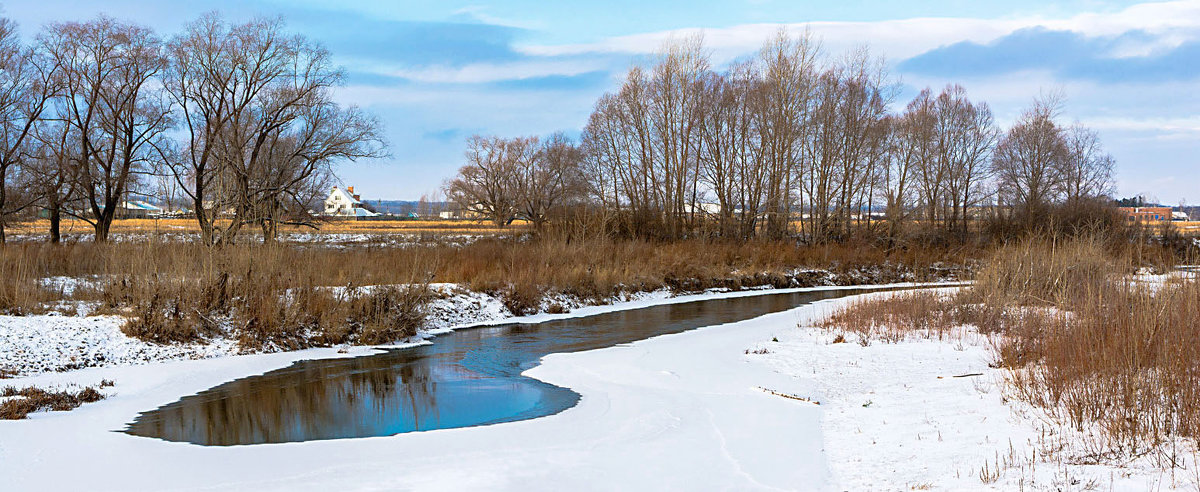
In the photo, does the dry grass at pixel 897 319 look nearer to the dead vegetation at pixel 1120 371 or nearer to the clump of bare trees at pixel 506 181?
the dead vegetation at pixel 1120 371

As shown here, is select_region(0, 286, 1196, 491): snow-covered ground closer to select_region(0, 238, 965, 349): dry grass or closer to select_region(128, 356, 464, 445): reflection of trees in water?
select_region(128, 356, 464, 445): reflection of trees in water

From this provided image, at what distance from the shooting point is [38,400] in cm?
863

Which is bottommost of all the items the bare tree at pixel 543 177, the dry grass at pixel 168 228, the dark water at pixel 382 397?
the dark water at pixel 382 397

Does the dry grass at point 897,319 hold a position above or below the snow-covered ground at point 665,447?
above

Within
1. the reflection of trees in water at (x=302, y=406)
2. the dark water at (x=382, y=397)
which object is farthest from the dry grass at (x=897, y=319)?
the reflection of trees in water at (x=302, y=406)

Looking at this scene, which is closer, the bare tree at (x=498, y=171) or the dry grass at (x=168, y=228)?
the dry grass at (x=168, y=228)

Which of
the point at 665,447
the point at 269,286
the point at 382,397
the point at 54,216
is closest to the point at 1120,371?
the point at 665,447

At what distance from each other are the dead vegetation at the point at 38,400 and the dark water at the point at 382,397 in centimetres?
99

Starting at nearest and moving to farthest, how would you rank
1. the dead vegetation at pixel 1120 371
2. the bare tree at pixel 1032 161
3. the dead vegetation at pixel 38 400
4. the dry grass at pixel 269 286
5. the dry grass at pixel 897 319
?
the dead vegetation at pixel 1120 371 < the dead vegetation at pixel 38 400 < the dry grass at pixel 269 286 < the dry grass at pixel 897 319 < the bare tree at pixel 1032 161

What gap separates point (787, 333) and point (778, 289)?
598 inches

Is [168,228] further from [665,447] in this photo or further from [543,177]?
[543,177]

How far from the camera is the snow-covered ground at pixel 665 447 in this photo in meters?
6.02

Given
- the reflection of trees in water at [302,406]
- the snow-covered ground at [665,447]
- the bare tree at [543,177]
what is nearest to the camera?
the snow-covered ground at [665,447]

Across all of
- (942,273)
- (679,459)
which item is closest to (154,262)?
(679,459)
